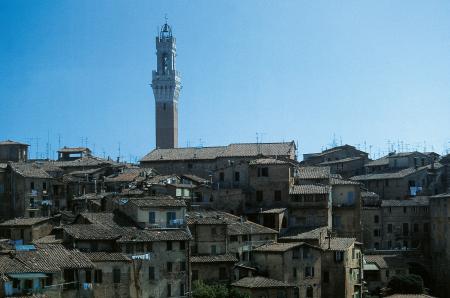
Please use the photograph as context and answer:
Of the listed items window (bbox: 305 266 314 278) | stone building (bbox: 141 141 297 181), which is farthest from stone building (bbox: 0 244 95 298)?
stone building (bbox: 141 141 297 181)

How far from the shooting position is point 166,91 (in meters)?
132

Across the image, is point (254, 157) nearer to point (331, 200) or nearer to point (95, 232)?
point (331, 200)

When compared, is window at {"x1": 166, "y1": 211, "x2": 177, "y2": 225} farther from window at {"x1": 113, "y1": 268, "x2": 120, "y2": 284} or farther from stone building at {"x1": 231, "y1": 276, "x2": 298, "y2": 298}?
window at {"x1": 113, "y1": 268, "x2": 120, "y2": 284}

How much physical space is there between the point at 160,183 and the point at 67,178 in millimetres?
12726

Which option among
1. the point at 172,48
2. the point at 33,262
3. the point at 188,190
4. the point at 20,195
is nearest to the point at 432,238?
the point at 188,190

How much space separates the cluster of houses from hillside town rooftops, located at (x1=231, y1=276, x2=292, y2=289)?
122 mm

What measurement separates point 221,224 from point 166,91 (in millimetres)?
70887

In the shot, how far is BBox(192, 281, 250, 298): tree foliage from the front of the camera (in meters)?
56.4

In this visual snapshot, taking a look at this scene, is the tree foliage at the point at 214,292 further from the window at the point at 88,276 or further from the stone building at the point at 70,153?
the stone building at the point at 70,153

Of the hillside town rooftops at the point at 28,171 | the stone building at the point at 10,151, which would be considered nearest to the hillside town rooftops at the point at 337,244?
the hillside town rooftops at the point at 28,171

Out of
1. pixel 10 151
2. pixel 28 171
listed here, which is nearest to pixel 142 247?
pixel 28 171

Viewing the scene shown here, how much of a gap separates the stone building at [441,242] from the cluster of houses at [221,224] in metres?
0.18

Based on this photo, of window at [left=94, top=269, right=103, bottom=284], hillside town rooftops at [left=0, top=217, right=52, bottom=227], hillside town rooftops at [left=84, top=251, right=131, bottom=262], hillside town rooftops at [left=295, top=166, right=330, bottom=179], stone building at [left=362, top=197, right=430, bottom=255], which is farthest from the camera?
stone building at [left=362, top=197, right=430, bottom=255]

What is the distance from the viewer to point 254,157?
283 ft
